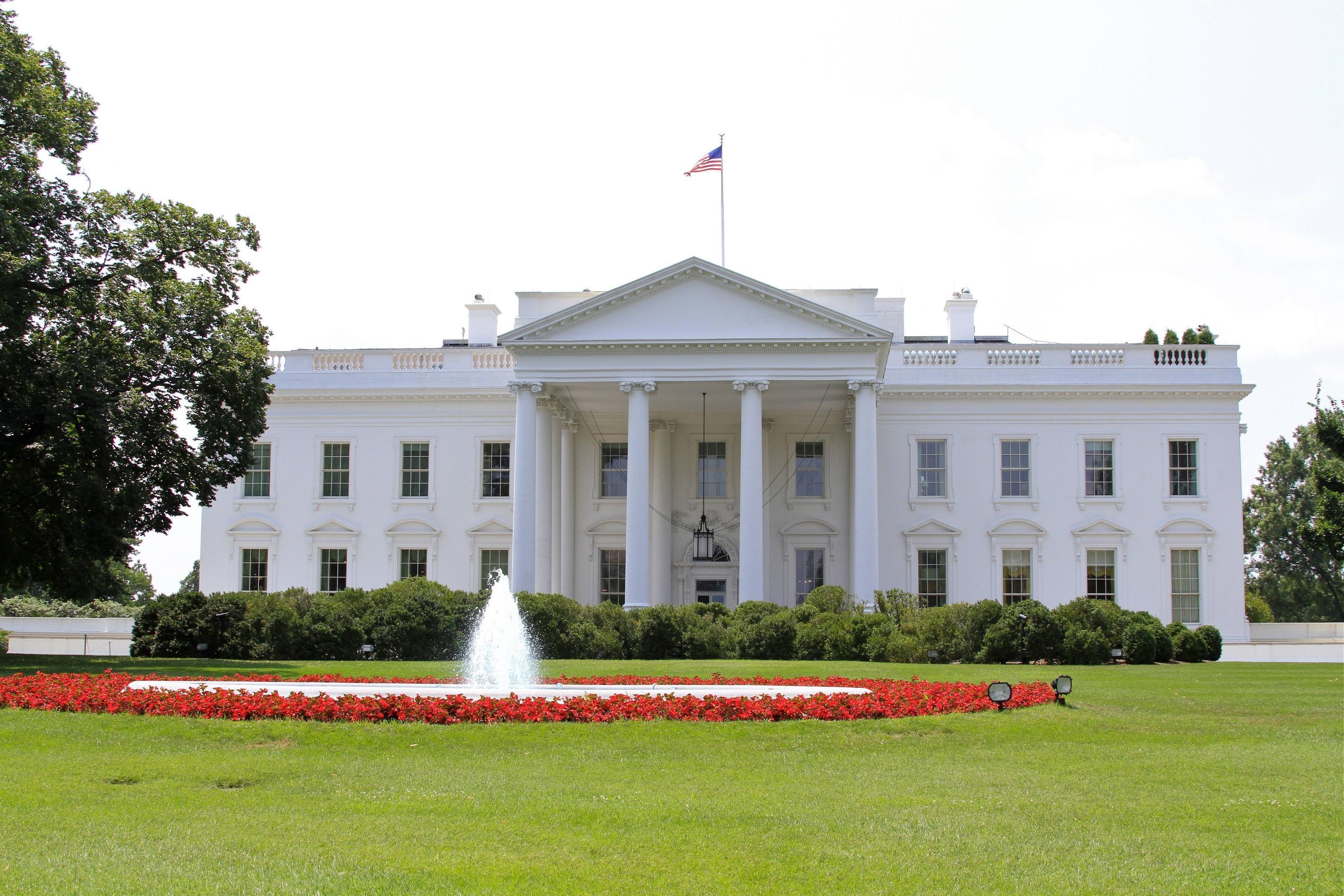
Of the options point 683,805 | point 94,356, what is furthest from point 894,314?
point 683,805

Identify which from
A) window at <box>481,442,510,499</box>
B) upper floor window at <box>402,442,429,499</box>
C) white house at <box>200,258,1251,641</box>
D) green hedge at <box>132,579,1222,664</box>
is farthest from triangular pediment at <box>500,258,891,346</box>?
green hedge at <box>132,579,1222,664</box>

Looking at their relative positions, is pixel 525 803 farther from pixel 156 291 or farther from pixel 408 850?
pixel 156 291

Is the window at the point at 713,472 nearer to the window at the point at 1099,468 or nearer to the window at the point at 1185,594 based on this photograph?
the window at the point at 1099,468

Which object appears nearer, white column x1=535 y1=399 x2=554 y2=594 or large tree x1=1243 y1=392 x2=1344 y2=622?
white column x1=535 y1=399 x2=554 y2=594

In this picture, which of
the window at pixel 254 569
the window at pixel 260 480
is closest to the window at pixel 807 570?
the window at pixel 254 569

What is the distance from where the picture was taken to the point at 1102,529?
3894 centimetres

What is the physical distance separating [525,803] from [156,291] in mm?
19166

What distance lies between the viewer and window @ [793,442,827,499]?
1596 inches

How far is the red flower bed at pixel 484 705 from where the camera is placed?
14.3m

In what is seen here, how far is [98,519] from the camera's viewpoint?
78.9ft

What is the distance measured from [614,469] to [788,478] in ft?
19.4

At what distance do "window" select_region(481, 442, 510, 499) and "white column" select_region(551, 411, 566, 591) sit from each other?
173 centimetres

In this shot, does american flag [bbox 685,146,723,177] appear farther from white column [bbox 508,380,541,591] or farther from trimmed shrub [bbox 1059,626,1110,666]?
trimmed shrub [bbox 1059,626,1110,666]

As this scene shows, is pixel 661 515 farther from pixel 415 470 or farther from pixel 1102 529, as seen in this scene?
pixel 1102 529
